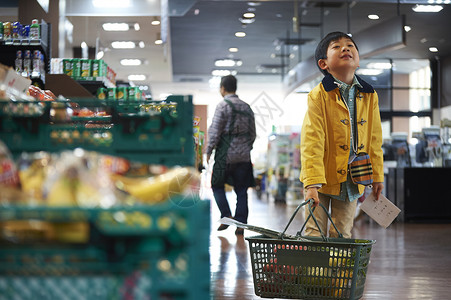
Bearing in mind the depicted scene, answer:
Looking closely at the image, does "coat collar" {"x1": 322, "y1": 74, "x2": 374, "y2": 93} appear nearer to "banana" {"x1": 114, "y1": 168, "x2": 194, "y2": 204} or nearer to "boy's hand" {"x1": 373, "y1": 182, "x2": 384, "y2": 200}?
"boy's hand" {"x1": 373, "y1": 182, "x2": 384, "y2": 200}

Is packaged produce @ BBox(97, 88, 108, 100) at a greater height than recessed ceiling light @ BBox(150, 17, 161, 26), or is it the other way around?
recessed ceiling light @ BBox(150, 17, 161, 26)

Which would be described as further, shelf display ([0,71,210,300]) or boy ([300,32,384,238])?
boy ([300,32,384,238])

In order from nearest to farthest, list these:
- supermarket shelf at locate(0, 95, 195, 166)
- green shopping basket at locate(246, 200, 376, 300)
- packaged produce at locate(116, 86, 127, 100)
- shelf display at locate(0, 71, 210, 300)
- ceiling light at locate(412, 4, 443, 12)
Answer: shelf display at locate(0, 71, 210, 300) → supermarket shelf at locate(0, 95, 195, 166) → green shopping basket at locate(246, 200, 376, 300) → packaged produce at locate(116, 86, 127, 100) → ceiling light at locate(412, 4, 443, 12)

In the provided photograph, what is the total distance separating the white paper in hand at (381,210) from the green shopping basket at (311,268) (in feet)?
1.77

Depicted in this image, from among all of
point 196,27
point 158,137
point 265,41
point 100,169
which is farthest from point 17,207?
point 265,41

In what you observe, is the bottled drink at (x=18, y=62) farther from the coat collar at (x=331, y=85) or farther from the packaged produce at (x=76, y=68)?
the coat collar at (x=331, y=85)

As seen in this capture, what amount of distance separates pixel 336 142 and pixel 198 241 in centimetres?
220

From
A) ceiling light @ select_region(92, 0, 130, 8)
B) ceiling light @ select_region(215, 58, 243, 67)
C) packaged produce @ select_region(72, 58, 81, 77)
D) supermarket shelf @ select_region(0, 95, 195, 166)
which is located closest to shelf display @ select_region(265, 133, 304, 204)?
ceiling light @ select_region(92, 0, 130, 8)

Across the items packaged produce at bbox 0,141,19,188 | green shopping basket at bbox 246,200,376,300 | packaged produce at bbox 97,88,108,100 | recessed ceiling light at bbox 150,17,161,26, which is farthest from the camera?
recessed ceiling light at bbox 150,17,161,26

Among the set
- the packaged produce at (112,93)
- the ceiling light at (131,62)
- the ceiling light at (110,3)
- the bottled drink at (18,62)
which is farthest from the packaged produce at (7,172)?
the ceiling light at (131,62)

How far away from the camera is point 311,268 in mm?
2365

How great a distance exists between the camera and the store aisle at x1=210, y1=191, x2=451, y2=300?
3645 mm

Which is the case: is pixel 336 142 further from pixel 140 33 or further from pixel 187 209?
pixel 140 33

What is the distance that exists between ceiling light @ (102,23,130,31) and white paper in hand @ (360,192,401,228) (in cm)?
969
